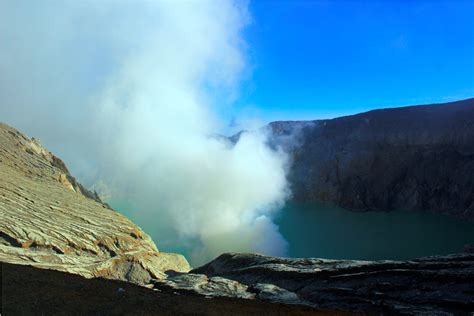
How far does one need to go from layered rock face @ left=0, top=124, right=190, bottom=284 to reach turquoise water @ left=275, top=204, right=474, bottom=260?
21.4 m

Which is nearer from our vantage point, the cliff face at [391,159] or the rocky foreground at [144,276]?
the rocky foreground at [144,276]

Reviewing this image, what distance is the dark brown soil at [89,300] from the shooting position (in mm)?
9539

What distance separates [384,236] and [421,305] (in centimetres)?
3908

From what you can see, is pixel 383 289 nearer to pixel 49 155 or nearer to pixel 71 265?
pixel 71 265

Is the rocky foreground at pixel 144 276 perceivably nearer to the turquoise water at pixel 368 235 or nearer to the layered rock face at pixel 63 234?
the layered rock face at pixel 63 234

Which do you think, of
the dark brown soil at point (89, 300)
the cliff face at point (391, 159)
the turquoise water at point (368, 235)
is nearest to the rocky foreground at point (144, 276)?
the dark brown soil at point (89, 300)

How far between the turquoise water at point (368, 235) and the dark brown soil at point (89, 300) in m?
36.2

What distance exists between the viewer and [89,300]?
1041 centimetres

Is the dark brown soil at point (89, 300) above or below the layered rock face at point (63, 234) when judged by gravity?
below

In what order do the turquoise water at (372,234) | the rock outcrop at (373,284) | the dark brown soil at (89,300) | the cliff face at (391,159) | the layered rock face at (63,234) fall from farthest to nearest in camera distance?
the cliff face at (391,159) → the turquoise water at (372,234) → the layered rock face at (63,234) → the rock outcrop at (373,284) → the dark brown soil at (89,300)

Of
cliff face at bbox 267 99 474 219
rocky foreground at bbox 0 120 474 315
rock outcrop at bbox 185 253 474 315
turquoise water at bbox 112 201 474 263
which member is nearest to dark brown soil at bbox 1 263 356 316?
rocky foreground at bbox 0 120 474 315

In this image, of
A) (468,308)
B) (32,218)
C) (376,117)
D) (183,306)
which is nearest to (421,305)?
(468,308)

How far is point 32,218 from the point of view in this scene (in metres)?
24.3

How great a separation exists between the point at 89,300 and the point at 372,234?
48652mm
